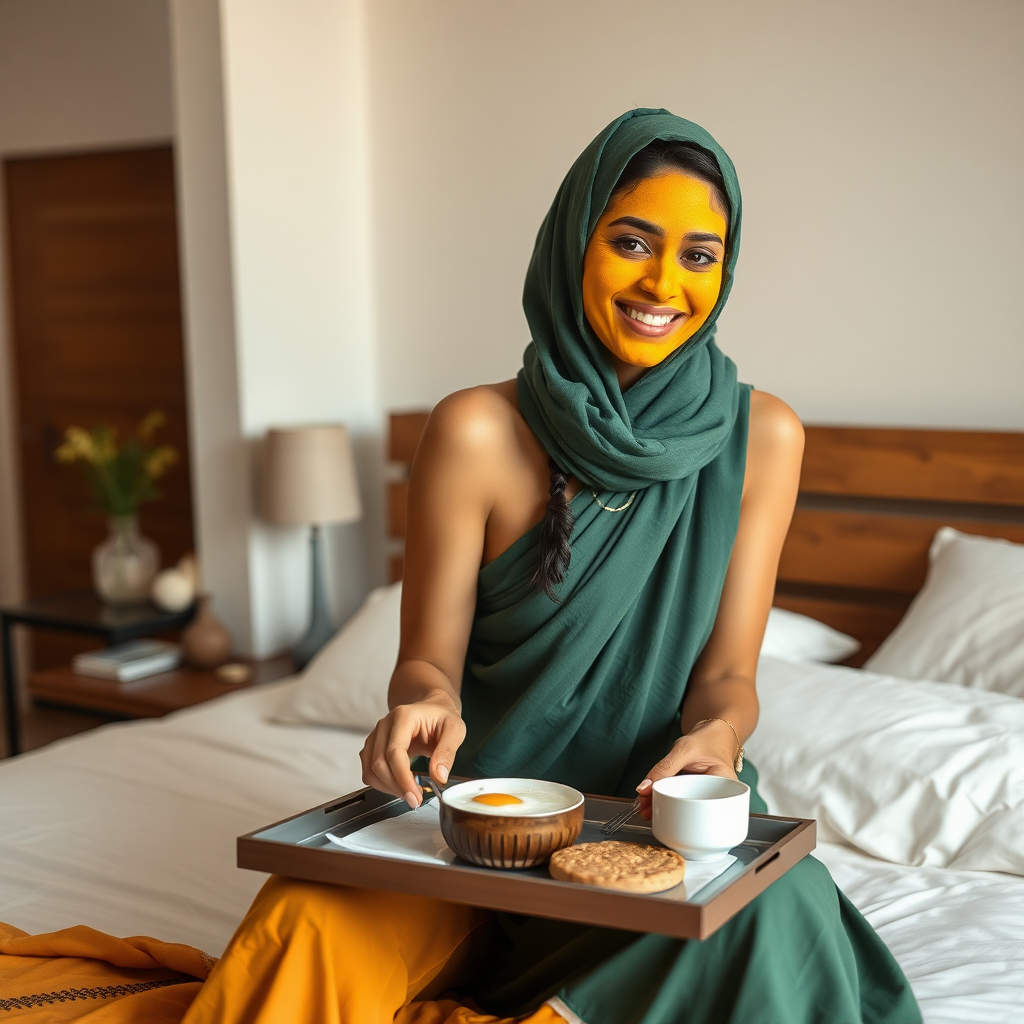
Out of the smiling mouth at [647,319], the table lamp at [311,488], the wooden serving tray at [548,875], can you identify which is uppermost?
the smiling mouth at [647,319]

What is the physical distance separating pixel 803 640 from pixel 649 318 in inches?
47.1

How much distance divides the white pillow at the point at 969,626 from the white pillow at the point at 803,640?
0.15m

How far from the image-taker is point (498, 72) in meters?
2.95

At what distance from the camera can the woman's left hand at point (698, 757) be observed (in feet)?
3.71

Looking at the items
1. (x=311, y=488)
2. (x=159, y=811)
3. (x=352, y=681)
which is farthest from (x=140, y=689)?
(x=159, y=811)

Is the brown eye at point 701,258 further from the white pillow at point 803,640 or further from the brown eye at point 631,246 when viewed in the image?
the white pillow at point 803,640

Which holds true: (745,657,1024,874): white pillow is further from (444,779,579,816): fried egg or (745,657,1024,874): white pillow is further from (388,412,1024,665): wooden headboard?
(444,779,579,816): fried egg

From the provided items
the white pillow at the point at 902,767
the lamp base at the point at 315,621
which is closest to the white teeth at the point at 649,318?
the white pillow at the point at 902,767

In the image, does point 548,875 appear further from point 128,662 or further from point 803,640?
point 128,662

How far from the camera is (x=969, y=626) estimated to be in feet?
6.95

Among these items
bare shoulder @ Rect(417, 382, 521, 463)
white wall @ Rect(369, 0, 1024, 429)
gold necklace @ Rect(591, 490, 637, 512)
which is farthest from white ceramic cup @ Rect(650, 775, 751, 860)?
white wall @ Rect(369, 0, 1024, 429)

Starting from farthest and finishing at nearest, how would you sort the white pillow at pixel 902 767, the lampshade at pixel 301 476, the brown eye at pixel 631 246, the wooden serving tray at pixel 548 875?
1. the lampshade at pixel 301 476
2. the white pillow at pixel 902 767
3. the brown eye at pixel 631 246
4. the wooden serving tray at pixel 548 875

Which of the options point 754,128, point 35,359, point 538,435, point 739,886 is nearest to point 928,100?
point 754,128

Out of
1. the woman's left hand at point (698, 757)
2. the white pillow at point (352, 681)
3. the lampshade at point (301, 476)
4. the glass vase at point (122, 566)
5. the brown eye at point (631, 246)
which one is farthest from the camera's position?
the glass vase at point (122, 566)
